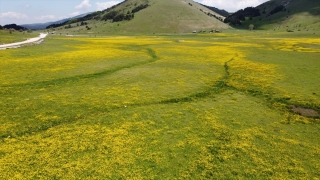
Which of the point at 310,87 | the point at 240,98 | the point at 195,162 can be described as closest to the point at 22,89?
the point at 195,162

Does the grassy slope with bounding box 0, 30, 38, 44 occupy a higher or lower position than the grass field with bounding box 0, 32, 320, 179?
higher

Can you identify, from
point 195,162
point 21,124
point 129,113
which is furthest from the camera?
point 129,113

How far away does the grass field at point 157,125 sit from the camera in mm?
14695

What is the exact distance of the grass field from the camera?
14695 mm

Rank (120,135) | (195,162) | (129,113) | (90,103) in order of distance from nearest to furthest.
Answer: (195,162), (120,135), (129,113), (90,103)

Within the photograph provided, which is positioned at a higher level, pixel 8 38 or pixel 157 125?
pixel 8 38

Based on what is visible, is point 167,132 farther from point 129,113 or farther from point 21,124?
point 21,124

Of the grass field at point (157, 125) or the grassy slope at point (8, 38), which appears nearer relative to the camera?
the grass field at point (157, 125)

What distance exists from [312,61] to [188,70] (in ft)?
88.6

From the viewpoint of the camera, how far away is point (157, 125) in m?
20.4

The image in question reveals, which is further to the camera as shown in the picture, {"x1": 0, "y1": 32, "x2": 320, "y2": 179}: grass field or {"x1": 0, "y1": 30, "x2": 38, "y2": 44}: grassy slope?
{"x1": 0, "y1": 30, "x2": 38, "y2": 44}: grassy slope

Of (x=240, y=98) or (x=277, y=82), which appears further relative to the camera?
(x=277, y=82)

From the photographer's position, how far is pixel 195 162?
15297 millimetres

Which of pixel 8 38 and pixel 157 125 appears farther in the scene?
pixel 8 38
